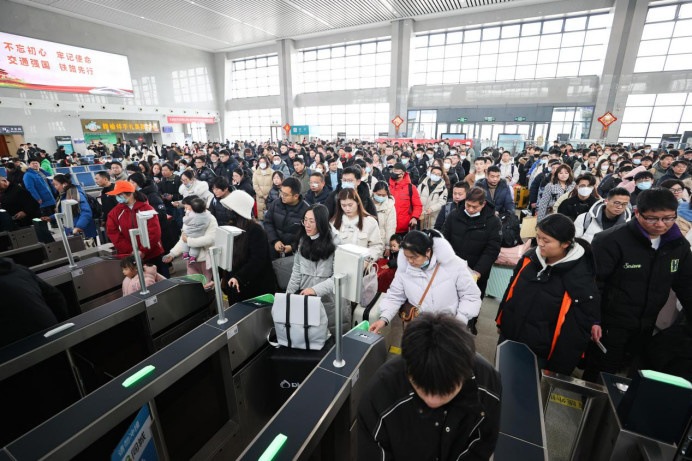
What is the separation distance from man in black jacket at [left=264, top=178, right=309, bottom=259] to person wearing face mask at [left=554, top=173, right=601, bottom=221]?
3.52 m

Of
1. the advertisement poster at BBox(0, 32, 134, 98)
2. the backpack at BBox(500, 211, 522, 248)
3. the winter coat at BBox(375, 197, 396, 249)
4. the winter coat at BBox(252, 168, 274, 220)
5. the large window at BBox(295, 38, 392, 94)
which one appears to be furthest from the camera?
the large window at BBox(295, 38, 392, 94)

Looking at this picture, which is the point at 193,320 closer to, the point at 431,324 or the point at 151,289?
the point at 151,289

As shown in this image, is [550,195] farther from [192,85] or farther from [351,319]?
[192,85]

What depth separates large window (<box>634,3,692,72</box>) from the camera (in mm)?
14945

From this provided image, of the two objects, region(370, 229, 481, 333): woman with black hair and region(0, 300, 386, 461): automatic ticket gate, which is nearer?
region(0, 300, 386, 461): automatic ticket gate

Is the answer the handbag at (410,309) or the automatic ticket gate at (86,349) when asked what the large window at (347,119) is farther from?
the handbag at (410,309)

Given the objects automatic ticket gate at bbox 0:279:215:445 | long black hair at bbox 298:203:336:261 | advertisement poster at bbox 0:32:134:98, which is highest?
advertisement poster at bbox 0:32:134:98

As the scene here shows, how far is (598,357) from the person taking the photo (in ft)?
7.93

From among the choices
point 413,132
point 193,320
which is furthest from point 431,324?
point 413,132

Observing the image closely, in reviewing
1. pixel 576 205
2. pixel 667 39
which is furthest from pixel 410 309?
pixel 667 39

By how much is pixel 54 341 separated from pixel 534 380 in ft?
9.48

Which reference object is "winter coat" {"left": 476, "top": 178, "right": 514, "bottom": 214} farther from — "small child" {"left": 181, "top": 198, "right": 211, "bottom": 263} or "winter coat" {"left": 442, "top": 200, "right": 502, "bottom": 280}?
"small child" {"left": 181, "top": 198, "right": 211, "bottom": 263}

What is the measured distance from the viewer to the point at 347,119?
2420 cm

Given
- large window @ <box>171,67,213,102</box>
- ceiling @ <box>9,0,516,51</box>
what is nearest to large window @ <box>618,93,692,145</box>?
ceiling @ <box>9,0,516,51</box>
